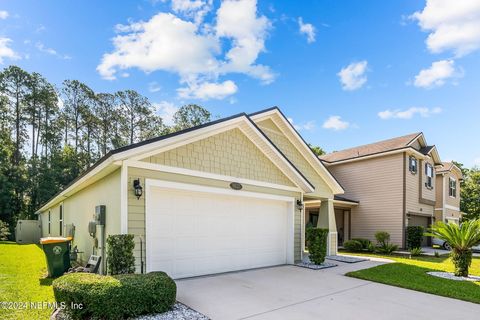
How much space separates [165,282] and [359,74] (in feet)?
46.1

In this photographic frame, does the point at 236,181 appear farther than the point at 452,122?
No

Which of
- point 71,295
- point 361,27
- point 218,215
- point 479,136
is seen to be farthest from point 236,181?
point 479,136

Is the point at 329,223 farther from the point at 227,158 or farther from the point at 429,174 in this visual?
the point at 429,174

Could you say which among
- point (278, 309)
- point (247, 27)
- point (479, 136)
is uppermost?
point (247, 27)

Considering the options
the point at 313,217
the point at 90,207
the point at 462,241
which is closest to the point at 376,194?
the point at 313,217

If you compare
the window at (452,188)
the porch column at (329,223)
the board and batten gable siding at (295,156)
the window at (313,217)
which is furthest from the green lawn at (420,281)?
the window at (452,188)

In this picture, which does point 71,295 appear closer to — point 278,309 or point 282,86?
point 278,309

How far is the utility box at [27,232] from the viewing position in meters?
22.5

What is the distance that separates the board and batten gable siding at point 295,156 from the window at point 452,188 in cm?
1620

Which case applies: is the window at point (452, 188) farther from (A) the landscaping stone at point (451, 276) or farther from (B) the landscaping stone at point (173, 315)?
(B) the landscaping stone at point (173, 315)

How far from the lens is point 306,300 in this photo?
258 inches

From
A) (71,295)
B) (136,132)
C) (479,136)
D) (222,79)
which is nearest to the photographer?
(71,295)

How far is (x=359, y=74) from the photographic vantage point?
51.5 ft

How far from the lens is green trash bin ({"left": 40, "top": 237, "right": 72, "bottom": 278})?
8453mm
